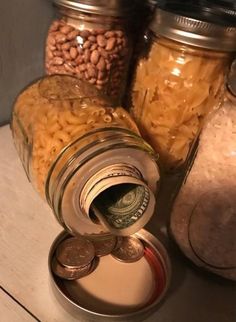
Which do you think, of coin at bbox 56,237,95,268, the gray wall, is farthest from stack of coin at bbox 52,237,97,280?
the gray wall

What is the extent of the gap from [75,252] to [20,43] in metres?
0.32

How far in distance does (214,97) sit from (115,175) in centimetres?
21

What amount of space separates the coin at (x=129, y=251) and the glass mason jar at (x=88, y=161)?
48 millimetres

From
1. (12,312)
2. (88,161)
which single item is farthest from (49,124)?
(12,312)

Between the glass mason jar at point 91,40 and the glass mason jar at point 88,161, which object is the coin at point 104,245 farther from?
the glass mason jar at point 91,40

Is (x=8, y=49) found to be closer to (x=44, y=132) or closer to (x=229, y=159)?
(x=44, y=132)

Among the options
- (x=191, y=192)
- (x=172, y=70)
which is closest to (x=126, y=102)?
(x=172, y=70)

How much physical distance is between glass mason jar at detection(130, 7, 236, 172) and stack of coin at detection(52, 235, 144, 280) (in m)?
0.14

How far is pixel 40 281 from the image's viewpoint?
0.41 meters

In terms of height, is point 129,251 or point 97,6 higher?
point 97,6

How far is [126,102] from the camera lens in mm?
591

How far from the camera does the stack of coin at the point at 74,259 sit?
409mm

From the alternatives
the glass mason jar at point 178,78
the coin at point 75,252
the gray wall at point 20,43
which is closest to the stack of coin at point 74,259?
the coin at point 75,252

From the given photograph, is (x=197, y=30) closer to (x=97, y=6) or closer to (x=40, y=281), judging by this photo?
(x=97, y=6)
